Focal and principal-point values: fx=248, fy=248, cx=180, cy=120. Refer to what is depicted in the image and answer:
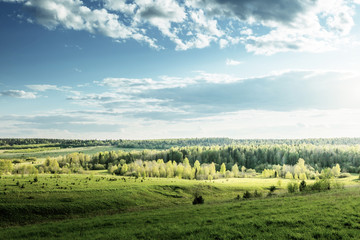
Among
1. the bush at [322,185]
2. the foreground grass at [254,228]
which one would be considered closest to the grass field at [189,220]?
the foreground grass at [254,228]

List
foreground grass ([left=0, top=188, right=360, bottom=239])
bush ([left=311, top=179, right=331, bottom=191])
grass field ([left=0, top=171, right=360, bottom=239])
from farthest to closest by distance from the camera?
bush ([left=311, top=179, right=331, bottom=191]) → grass field ([left=0, top=171, right=360, bottom=239]) → foreground grass ([left=0, top=188, right=360, bottom=239])

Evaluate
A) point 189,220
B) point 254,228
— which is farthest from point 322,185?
point 254,228

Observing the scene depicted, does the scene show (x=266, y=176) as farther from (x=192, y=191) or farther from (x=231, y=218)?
(x=231, y=218)

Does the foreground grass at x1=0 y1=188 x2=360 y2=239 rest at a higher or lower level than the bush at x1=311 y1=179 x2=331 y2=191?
higher

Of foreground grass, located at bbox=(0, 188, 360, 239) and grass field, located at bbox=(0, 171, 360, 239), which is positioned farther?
grass field, located at bbox=(0, 171, 360, 239)

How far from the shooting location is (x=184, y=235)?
19.9 meters

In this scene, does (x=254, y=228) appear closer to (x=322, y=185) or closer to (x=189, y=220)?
(x=189, y=220)

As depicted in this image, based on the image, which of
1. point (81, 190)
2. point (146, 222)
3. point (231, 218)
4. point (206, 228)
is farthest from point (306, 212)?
point (81, 190)

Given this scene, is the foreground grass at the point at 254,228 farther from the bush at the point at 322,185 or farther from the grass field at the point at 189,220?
the bush at the point at 322,185

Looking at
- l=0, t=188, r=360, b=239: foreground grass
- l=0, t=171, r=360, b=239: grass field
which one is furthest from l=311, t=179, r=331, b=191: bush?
l=0, t=188, r=360, b=239: foreground grass

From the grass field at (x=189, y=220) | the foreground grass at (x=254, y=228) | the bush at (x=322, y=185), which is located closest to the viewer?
the foreground grass at (x=254, y=228)

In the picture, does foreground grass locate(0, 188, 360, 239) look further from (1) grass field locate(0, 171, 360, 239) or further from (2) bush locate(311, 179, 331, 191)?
(2) bush locate(311, 179, 331, 191)

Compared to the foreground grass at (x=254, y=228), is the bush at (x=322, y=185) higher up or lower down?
lower down

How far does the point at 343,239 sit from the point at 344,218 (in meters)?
5.77
